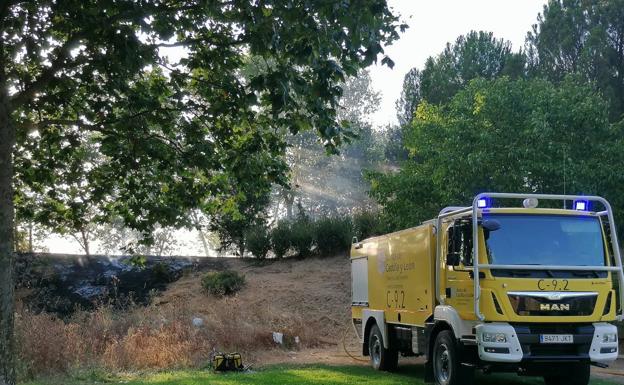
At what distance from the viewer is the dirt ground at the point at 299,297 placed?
1858 cm

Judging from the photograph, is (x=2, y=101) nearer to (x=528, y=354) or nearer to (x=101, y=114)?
(x=101, y=114)

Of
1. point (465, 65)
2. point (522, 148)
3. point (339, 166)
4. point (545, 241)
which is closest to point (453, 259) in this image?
point (545, 241)

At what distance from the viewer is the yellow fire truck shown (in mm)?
10094

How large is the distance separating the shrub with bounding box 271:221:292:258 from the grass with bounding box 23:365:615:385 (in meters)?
15.8

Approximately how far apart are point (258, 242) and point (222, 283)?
5.51m

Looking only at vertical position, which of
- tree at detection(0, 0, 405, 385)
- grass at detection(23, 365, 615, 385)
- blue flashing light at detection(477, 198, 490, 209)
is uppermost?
tree at detection(0, 0, 405, 385)

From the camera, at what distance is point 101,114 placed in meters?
12.2

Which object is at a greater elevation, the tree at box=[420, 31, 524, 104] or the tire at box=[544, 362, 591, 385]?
the tree at box=[420, 31, 524, 104]

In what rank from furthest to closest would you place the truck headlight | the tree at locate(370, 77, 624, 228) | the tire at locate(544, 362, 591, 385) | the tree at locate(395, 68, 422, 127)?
1. the tree at locate(395, 68, 422, 127)
2. the tree at locate(370, 77, 624, 228)
3. the tire at locate(544, 362, 591, 385)
4. the truck headlight

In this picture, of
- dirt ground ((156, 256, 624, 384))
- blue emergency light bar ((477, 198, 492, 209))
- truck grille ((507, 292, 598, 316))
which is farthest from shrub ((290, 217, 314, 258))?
truck grille ((507, 292, 598, 316))

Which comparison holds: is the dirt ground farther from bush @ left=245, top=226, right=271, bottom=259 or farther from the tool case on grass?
the tool case on grass

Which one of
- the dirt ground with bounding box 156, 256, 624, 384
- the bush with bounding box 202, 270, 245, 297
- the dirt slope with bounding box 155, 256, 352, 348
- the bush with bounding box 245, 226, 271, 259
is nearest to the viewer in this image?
the dirt ground with bounding box 156, 256, 624, 384

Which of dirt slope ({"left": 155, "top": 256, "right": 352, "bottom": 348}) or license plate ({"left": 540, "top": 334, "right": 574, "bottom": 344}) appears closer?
license plate ({"left": 540, "top": 334, "right": 574, "bottom": 344})

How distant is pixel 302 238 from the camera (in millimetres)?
30547
